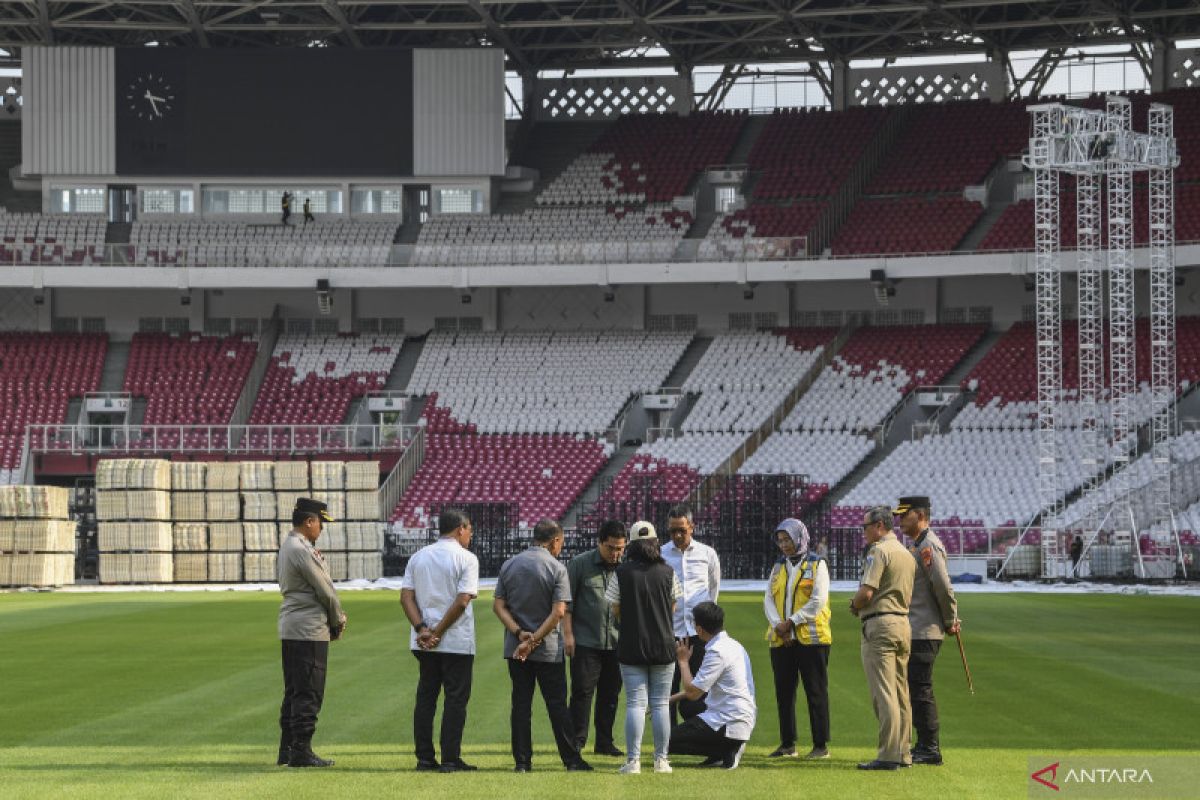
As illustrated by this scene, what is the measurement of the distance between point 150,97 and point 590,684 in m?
56.3

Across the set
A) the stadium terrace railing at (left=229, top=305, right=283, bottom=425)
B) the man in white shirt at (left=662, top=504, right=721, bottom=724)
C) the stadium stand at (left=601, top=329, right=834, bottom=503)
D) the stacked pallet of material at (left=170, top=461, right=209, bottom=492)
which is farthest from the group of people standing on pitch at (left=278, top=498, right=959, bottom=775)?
the stadium terrace railing at (left=229, top=305, right=283, bottom=425)

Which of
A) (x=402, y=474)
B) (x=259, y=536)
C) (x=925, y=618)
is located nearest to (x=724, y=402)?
(x=402, y=474)

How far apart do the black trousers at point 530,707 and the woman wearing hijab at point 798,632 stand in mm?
1728

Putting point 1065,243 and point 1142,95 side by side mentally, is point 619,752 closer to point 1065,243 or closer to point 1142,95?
point 1065,243

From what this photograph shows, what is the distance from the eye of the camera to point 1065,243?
204 feet

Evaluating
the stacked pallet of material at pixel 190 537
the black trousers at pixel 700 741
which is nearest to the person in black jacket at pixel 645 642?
the black trousers at pixel 700 741

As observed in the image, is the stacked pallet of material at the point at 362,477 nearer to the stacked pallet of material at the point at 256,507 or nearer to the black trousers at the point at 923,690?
the stacked pallet of material at the point at 256,507

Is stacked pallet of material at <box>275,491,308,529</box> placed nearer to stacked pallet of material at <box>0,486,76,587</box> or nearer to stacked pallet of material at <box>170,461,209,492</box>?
stacked pallet of material at <box>170,461,209,492</box>

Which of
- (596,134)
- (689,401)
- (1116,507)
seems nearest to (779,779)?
(1116,507)

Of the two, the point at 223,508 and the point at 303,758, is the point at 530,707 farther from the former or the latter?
the point at 223,508

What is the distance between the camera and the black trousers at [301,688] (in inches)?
555

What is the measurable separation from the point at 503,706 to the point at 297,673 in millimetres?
4972

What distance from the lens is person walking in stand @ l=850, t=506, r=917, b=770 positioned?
14.0m

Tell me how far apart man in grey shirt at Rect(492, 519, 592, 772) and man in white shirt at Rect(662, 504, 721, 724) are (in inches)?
54.1
